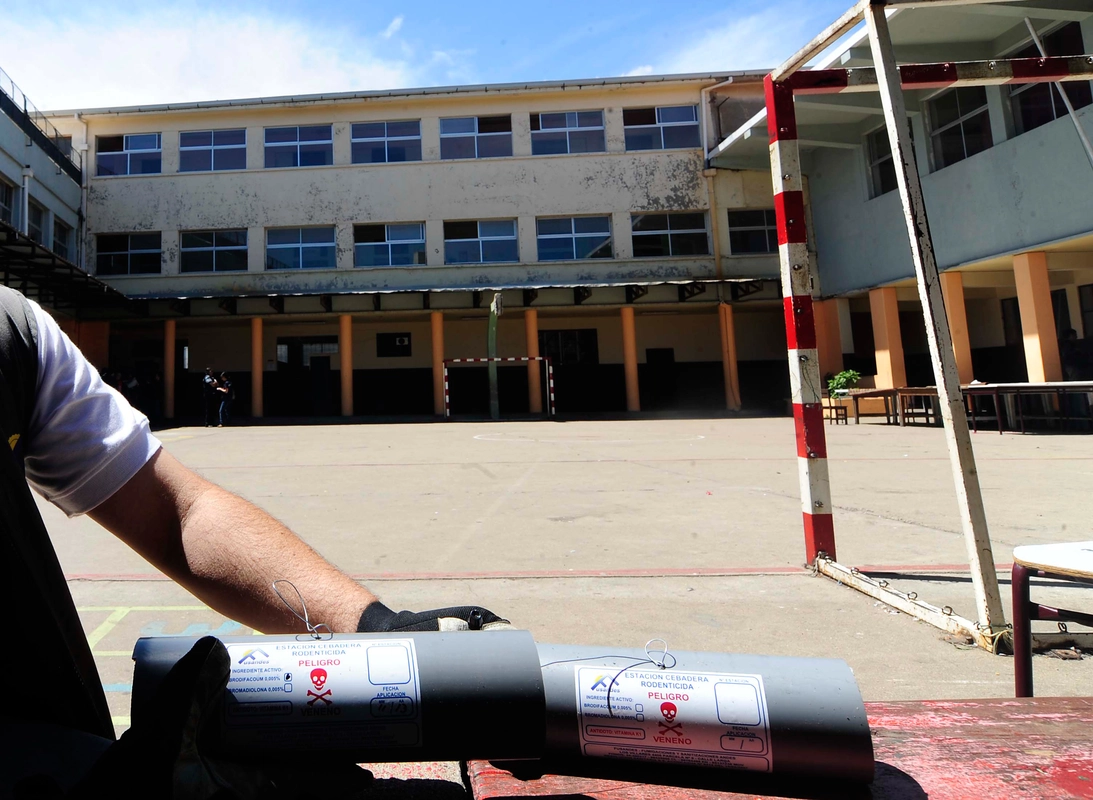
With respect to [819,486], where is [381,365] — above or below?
above

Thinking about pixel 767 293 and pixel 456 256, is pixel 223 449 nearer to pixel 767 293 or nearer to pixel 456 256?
pixel 456 256

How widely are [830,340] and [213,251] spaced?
18544mm

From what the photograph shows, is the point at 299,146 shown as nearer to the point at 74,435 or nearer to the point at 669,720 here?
the point at 74,435

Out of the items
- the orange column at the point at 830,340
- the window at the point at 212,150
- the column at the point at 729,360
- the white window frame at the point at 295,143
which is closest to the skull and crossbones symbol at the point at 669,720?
the orange column at the point at 830,340

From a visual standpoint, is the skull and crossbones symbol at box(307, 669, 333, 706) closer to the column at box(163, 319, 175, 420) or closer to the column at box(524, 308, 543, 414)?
the column at box(524, 308, 543, 414)

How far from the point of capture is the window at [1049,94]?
38.6 feet

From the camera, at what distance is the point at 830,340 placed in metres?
20.0

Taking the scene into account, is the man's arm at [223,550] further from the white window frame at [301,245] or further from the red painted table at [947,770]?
the white window frame at [301,245]

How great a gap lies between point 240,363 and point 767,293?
16764 millimetres

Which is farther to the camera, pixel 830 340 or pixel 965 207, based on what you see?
pixel 830 340

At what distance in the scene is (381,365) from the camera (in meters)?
22.6

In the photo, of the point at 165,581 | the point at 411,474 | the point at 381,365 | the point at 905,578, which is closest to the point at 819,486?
the point at 905,578

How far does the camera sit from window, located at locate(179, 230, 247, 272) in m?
20.8

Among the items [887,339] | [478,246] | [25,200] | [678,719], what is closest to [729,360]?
[887,339]
